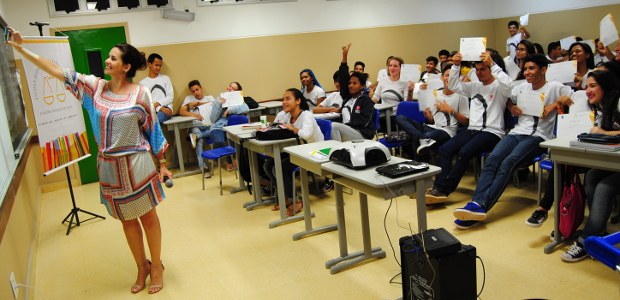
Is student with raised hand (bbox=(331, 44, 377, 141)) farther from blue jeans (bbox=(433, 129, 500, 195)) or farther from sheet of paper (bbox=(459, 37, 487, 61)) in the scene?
sheet of paper (bbox=(459, 37, 487, 61))

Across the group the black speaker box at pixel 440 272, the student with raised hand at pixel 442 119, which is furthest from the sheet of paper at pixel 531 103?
the black speaker box at pixel 440 272

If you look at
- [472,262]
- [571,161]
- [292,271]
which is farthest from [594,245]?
[292,271]

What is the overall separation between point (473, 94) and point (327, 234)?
1969 millimetres

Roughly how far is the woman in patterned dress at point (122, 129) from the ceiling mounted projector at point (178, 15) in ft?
13.4

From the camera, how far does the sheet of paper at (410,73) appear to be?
6688 millimetres

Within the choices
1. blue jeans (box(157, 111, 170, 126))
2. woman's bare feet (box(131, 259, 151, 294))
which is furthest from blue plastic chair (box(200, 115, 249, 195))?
woman's bare feet (box(131, 259, 151, 294))

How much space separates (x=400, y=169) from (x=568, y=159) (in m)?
1.18

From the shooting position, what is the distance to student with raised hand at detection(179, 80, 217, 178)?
644 centimetres

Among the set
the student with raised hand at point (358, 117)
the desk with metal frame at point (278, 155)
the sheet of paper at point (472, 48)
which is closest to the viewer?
the desk with metal frame at point (278, 155)

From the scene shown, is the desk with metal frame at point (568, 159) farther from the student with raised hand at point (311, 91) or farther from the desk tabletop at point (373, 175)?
the student with raised hand at point (311, 91)

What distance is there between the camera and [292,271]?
3291 millimetres

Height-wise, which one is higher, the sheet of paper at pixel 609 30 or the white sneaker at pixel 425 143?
the sheet of paper at pixel 609 30

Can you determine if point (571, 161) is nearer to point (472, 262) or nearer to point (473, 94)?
point (472, 262)

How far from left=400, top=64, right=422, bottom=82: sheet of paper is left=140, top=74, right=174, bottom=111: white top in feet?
10.8
